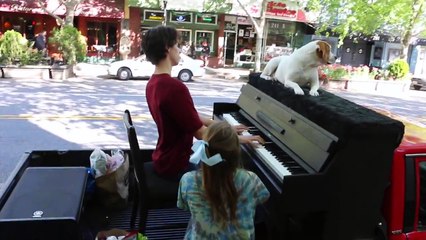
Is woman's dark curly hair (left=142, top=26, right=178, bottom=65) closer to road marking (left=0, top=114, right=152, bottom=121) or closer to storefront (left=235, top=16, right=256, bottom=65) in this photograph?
road marking (left=0, top=114, right=152, bottom=121)

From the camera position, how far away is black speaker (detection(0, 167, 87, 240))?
98.9 inches

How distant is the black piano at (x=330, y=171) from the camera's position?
2.63 metres

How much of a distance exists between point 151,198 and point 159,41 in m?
1.19

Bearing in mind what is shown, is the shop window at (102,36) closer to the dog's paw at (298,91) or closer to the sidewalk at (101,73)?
the sidewalk at (101,73)

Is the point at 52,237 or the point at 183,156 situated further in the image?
the point at 183,156

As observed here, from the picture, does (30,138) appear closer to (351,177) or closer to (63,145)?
(63,145)

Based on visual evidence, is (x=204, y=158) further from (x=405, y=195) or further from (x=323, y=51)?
(x=323, y=51)

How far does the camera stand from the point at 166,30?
10.1 ft

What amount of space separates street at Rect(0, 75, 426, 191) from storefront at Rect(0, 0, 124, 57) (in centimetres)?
726

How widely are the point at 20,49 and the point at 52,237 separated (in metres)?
16.7

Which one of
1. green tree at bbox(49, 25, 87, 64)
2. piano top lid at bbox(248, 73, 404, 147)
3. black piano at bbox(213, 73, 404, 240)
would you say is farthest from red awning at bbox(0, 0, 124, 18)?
black piano at bbox(213, 73, 404, 240)

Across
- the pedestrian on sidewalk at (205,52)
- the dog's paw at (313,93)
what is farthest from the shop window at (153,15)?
the dog's paw at (313,93)

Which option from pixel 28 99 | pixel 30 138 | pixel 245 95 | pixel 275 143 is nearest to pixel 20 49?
pixel 28 99

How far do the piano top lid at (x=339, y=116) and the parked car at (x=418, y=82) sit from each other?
22114mm
